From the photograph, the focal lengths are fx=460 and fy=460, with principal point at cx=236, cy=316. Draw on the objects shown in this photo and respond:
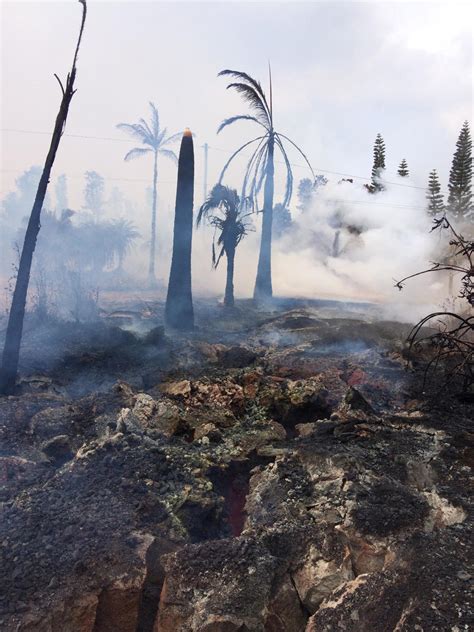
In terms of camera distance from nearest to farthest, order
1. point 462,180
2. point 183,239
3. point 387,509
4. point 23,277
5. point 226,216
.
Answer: point 387,509
point 23,277
point 183,239
point 226,216
point 462,180

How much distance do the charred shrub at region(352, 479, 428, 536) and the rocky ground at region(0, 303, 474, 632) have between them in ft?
0.06

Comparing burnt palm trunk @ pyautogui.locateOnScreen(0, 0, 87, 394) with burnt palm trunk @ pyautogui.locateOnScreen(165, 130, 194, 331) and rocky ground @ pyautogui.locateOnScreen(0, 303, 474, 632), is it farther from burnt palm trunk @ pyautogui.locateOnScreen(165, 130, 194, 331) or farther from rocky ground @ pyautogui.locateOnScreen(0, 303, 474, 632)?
burnt palm trunk @ pyautogui.locateOnScreen(165, 130, 194, 331)

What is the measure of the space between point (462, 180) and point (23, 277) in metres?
26.3

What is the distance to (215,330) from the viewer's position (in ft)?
44.5

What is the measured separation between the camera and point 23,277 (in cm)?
824

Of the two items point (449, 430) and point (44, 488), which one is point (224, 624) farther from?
point (449, 430)

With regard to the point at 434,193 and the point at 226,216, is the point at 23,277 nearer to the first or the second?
the point at 226,216

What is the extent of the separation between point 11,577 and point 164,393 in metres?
3.84

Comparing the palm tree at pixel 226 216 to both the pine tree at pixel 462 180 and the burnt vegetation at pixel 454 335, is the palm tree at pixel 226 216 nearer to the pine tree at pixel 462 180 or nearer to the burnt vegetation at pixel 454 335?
the burnt vegetation at pixel 454 335

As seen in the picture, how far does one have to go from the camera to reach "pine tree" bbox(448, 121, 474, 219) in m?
26.7

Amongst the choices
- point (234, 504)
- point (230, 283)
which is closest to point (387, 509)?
point (234, 504)

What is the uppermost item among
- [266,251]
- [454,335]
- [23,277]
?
[266,251]

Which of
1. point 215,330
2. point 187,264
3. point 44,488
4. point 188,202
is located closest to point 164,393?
point 44,488

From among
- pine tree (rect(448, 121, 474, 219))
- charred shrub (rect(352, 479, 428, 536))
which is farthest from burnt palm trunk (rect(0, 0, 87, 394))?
pine tree (rect(448, 121, 474, 219))
